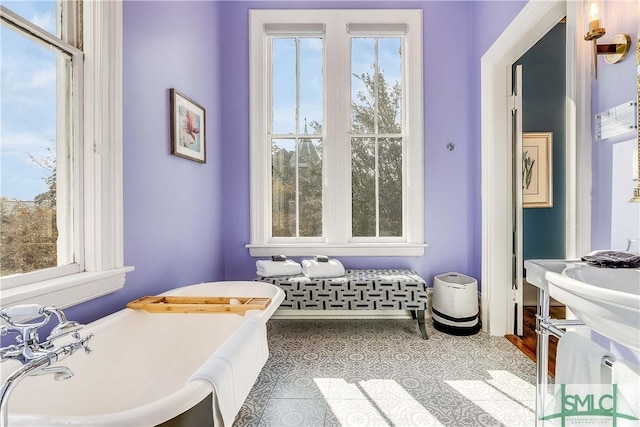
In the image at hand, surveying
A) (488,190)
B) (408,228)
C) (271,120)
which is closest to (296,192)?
(271,120)

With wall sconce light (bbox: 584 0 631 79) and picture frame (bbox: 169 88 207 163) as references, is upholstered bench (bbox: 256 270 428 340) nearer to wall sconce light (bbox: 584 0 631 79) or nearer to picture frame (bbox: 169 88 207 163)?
picture frame (bbox: 169 88 207 163)

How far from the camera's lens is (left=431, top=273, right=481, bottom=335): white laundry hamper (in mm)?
2623

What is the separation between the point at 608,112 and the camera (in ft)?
4.53

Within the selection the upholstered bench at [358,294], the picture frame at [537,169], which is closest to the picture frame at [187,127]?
the upholstered bench at [358,294]

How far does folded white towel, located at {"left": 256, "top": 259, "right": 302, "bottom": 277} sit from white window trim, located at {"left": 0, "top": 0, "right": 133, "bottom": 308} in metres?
1.21

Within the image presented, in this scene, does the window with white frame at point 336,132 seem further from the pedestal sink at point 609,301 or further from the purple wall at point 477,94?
the pedestal sink at point 609,301

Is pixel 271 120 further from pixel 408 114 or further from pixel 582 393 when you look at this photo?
pixel 582 393

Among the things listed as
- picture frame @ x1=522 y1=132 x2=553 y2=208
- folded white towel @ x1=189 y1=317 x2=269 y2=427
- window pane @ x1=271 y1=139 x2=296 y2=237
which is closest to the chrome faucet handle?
folded white towel @ x1=189 y1=317 x2=269 y2=427

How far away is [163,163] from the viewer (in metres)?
2.12

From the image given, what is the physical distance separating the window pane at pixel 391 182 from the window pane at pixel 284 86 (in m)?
0.95

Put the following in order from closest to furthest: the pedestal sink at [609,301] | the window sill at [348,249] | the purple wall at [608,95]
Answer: the pedestal sink at [609,301] → the purple wall at [608,95] → the window sill at [348,249]

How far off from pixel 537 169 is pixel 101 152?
3969mm

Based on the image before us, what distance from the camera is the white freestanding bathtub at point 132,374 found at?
2.65 ft

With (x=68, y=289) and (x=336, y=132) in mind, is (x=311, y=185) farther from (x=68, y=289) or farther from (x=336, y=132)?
(x=68, y=289)
